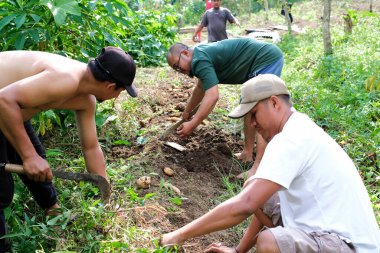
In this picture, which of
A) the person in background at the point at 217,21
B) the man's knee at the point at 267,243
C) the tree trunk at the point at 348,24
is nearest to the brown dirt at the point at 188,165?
the man's knee at the point at 267,243

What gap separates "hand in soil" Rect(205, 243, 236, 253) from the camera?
266 centimetres

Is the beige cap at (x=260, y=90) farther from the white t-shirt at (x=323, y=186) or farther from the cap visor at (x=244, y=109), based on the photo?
the white t-shirt at (x=323, y=186)

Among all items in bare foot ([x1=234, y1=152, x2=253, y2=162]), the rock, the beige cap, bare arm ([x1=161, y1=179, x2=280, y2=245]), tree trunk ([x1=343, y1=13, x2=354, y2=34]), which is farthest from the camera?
tree trunk ([x1=343, y1=13, x2=354, y2=34])

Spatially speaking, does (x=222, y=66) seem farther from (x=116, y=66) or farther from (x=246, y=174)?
(x=116, y=66)

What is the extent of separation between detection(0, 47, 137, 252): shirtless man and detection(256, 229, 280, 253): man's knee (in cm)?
116

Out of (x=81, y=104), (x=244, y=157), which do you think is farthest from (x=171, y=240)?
(x=244, y=157)

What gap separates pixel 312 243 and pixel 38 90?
5.15 ft

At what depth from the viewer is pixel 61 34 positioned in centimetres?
367

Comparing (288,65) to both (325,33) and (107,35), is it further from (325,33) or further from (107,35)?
(107,35)

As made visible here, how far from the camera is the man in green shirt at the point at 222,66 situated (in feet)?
12.6

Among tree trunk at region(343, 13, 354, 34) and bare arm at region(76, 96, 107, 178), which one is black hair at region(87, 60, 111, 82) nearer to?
bare arm at region(76, 96, 107, 178)

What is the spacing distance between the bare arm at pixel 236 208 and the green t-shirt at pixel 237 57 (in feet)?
6.47

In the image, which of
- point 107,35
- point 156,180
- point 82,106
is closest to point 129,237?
point 82,106

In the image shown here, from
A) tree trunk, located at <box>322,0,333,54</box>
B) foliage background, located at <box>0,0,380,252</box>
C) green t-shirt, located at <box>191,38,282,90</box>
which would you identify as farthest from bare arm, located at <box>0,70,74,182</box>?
tree trunk, located at <box>322,0,333,54</box>
